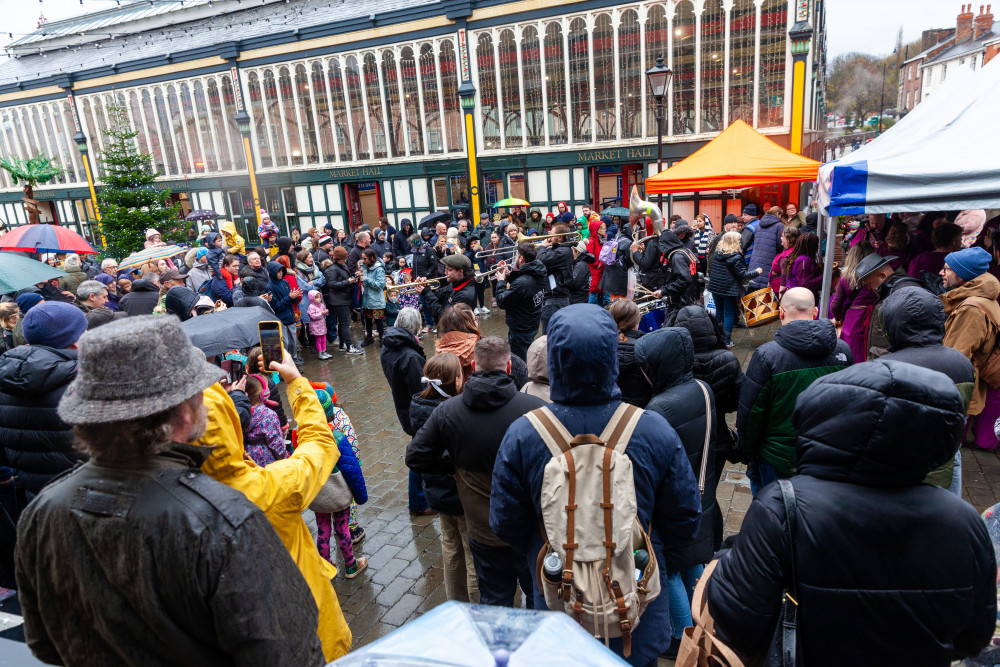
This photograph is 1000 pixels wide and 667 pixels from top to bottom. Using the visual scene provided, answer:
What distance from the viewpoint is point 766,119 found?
623 inches

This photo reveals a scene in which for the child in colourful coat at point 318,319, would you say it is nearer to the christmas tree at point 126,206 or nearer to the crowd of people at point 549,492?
the crowd of people at point 549,492

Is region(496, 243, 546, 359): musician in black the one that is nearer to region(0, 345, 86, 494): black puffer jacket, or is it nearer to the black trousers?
the black trousers

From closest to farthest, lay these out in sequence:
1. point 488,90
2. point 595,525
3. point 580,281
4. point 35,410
Result: point 595,525, point 35,410, point 580,281, point 488,90

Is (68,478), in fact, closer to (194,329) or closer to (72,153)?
(194,329)

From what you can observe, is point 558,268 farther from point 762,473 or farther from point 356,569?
point 356,569

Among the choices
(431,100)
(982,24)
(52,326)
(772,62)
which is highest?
(982,24)

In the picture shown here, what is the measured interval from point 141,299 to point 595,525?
7.47 metres

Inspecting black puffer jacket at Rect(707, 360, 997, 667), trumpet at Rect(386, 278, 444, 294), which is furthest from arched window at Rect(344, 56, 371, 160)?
black puffer jacket at Rect(707, 360, 997, 667)

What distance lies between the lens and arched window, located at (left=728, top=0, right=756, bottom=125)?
605 inches

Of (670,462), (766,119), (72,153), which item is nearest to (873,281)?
(670,462)

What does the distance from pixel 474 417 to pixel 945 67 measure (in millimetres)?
68432

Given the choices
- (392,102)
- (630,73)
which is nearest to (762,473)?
(630,73)

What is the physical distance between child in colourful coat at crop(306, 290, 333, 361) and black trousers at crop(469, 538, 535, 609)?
7.35m

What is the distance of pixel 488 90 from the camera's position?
1928 cm
